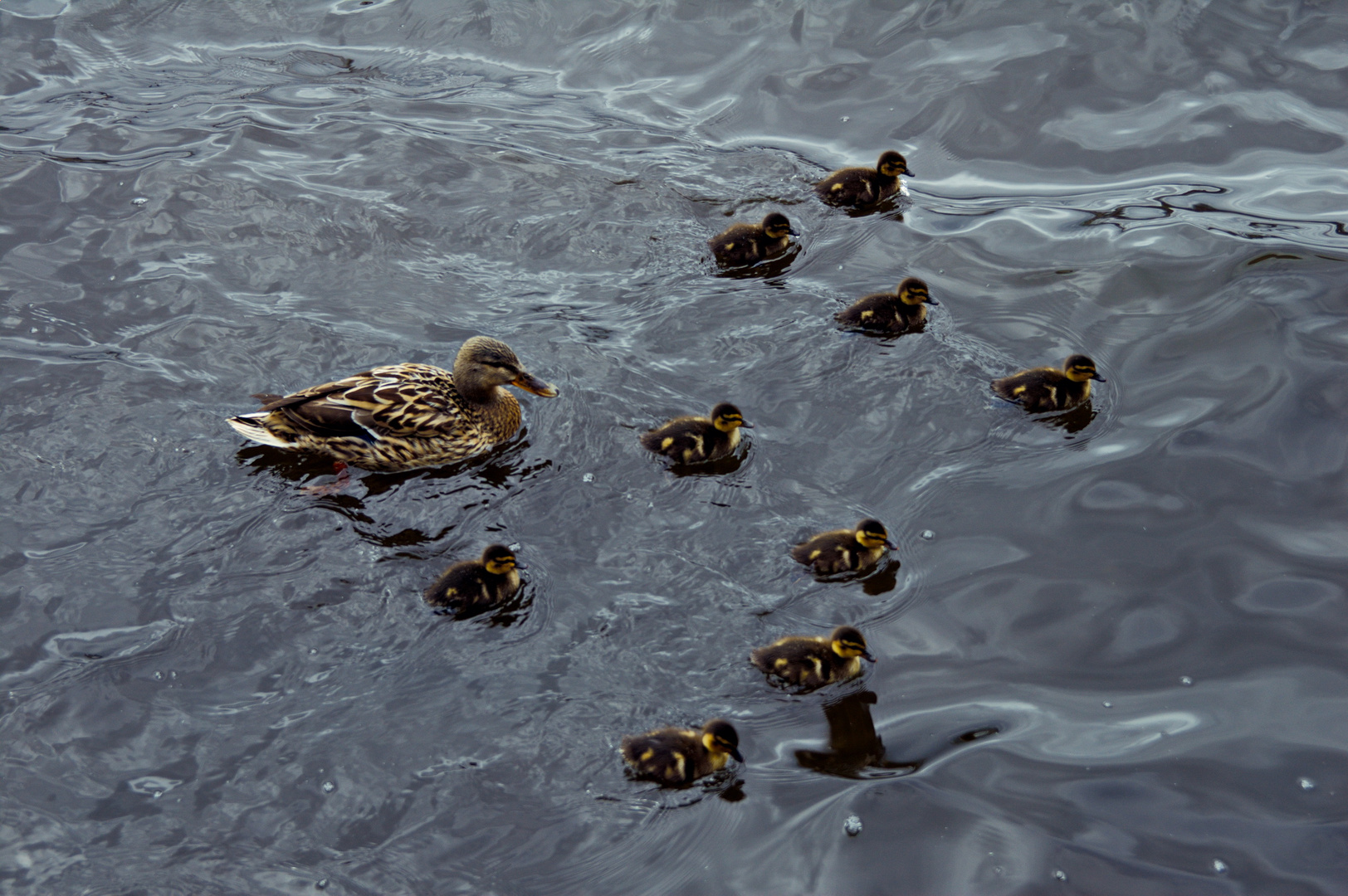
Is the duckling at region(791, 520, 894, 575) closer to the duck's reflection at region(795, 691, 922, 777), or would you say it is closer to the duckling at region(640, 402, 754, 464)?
the duck's reflection at region(795, 691, 922, 777)

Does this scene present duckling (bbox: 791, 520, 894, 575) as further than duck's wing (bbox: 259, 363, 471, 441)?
No

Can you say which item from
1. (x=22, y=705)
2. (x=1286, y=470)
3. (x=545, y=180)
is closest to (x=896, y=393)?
(x=1286, y=470)

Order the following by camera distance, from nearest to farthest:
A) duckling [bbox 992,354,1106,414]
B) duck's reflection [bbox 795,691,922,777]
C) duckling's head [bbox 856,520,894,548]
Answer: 1. duck's reflection [bbox 795,691,922,777]
2. duckling's head [bbox 856,520,894,548]
3. duckling [bbox 992,354,1106,414]

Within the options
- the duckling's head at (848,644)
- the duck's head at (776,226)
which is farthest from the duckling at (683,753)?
the duck's head at (776,226)

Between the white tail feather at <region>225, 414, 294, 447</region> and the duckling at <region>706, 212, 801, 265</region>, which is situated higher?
the duckling at <region>706, 212, 801, 265</region>

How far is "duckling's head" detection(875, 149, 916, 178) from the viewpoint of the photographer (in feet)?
24.9

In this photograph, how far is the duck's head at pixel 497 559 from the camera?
15.5 feet

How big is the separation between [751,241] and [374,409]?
2616mm

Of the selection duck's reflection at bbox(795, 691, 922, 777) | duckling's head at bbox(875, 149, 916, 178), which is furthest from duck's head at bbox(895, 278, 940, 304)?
duck's reflection at bbox(795, 691, 922, 777)

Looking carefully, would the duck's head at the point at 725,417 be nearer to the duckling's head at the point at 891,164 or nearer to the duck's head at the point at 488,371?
the duck's head at the point at 488,371

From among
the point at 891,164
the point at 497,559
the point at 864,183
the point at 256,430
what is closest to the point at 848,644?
the point at 497,559

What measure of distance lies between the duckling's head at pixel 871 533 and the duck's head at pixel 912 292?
1919 millimetres

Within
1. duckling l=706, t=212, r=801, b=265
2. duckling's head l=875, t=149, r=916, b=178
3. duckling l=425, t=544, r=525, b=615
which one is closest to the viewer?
duckling l=425, t=544, r=525, b=615

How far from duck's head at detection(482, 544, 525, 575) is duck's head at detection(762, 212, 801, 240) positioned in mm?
3103
